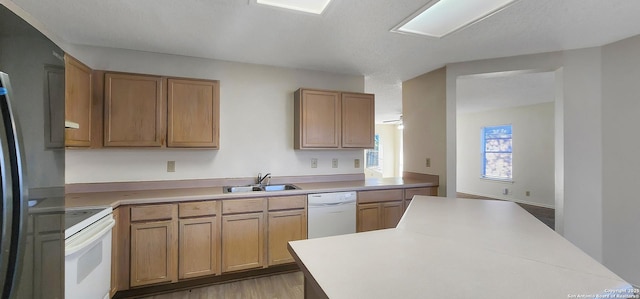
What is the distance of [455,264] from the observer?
0.97 m

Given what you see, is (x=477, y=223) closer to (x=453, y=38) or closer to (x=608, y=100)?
(x=453, y=38)

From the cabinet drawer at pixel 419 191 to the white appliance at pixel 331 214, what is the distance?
0.73 m

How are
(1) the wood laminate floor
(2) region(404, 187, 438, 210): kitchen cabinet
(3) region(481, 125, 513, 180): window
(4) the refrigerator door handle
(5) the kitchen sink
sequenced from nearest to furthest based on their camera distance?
1. (4) the refrigerator door handle
2. (1) the wood laminate floor
3. (5) the kitchen sink
4. (2) region(404, 187, 438, 210): kitchen cabinet
5. (3) region(481, 125, 513, 180): window

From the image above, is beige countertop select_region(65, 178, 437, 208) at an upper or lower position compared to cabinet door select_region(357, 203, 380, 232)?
upper

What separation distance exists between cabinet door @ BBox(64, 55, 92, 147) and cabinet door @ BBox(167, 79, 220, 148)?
63 centimetres

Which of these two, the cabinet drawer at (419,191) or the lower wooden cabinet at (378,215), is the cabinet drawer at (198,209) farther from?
the cabinet drawer at (419,191)

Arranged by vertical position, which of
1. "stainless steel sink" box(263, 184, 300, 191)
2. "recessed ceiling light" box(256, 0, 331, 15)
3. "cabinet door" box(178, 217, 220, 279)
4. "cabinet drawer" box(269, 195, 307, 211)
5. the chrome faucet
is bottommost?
"cabinet door" box(178, 217, 220, 279)

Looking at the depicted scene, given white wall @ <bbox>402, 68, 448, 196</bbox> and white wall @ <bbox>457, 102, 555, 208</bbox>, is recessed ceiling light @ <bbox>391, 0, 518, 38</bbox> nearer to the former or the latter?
white wall @ <bbox>402, 68, 448, 196</bbox>

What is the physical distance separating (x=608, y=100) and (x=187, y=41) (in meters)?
4.19

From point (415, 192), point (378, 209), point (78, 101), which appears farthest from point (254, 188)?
point (415, 192)

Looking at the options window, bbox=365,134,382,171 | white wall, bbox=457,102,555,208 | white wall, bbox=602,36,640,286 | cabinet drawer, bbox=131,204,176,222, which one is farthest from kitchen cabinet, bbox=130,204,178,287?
window, bbox=365,134,382,171

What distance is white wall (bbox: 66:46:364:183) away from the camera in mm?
2615

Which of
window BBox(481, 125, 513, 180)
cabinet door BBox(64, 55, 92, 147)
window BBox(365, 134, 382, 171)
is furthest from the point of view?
window BBox(365, 134, 382, 171)

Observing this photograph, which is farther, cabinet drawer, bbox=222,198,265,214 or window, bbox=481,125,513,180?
window, bbox=481,125,513,180
